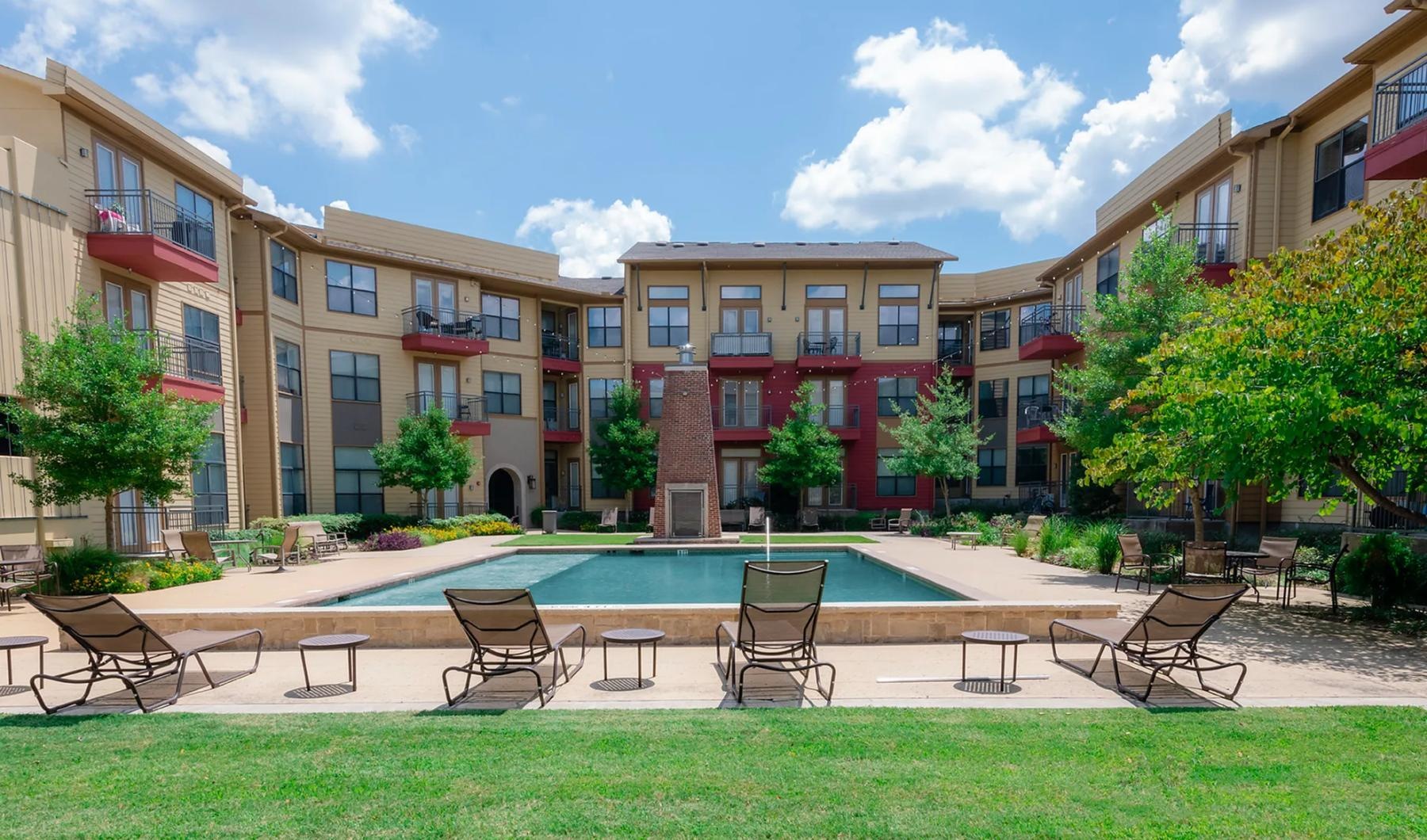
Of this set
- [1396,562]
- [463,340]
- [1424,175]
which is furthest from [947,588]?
[463,340]

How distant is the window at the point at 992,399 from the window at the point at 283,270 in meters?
26.1

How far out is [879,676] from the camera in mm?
6145

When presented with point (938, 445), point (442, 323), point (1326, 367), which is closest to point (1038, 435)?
point (938, 445)

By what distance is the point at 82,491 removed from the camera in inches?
436

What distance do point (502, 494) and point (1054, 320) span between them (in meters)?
22.2

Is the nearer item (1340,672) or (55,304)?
(1340,672)

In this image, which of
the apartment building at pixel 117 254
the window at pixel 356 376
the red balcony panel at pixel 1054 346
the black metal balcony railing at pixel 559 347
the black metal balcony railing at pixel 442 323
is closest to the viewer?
the apartment building at pixel 117 254

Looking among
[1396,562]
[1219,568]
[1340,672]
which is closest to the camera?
[1340,672]

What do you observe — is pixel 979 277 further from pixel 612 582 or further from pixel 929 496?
pixel 612 582

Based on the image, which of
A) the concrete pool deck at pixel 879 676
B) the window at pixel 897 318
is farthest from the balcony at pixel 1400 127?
the window at pixel 897 318

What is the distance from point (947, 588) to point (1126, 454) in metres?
3.57

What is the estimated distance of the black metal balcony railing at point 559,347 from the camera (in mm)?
27719

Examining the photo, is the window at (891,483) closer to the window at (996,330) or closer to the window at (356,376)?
the window at (996,330)

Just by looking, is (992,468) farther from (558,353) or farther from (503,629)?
(503,629)
